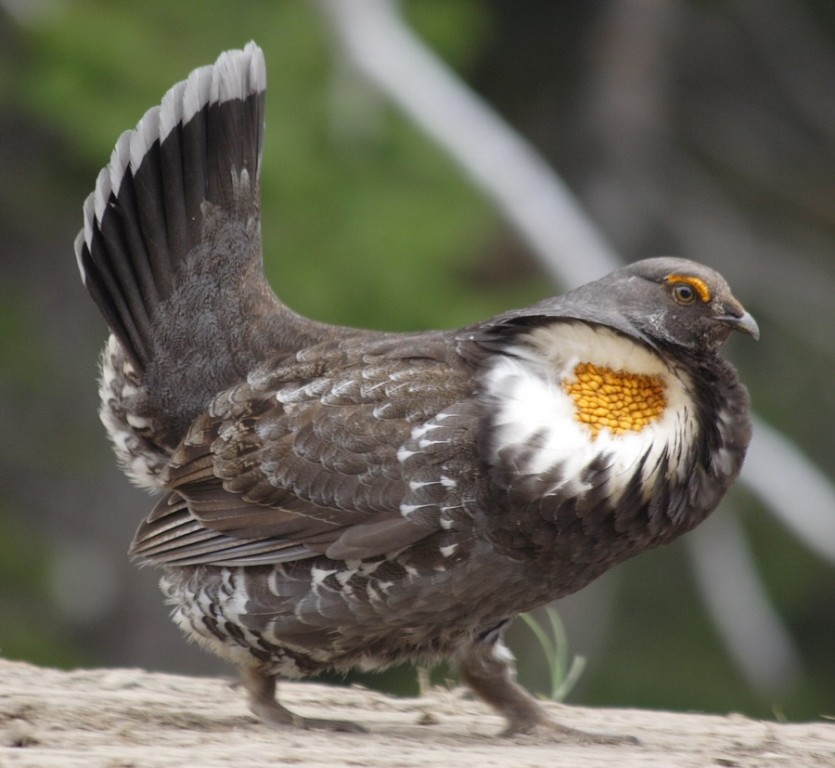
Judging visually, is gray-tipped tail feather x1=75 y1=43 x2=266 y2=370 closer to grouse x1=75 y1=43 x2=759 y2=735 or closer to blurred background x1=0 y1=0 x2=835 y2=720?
grouse x1=75 y1=43 x2=759 y2=735

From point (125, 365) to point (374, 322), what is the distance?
13.3 feet

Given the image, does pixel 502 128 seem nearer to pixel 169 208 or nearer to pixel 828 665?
pixel 169 208

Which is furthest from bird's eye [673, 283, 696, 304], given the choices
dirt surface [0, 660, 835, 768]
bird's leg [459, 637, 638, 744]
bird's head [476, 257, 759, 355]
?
dirt surface [0, 660, 835, 768]

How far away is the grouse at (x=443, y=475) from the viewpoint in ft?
14.7

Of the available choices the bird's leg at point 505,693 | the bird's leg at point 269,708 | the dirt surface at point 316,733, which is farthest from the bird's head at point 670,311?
the bird's leg at point 269,708

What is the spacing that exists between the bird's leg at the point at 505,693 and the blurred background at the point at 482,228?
425 cm

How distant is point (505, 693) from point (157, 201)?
2097 mm

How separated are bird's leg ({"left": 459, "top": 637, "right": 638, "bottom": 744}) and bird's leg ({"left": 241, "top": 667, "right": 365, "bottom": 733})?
391 mm

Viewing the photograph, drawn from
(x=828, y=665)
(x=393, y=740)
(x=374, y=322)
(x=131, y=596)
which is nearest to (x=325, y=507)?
(x=393, y=740)

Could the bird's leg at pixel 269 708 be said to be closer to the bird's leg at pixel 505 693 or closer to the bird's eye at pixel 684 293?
the bird's leg at pixel 505 693

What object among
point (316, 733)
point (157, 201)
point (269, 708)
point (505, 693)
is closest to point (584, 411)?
point (505, 693)

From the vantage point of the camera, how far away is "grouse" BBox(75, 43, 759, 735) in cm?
447

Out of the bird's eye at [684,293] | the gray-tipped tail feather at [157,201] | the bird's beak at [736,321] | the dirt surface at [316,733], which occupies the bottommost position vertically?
the dirt surface at [316,733]

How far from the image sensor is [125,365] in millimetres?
5547
